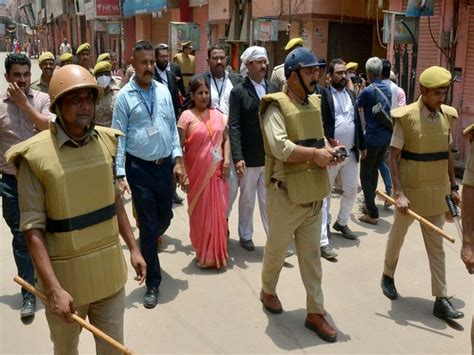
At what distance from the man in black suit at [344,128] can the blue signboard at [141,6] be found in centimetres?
1402

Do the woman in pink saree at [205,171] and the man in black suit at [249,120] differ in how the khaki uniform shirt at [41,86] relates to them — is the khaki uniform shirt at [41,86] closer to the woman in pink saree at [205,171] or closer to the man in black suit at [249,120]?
the woman in pink saree at [205,171]

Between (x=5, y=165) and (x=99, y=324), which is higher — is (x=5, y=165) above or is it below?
above

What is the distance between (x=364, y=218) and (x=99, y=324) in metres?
4.02

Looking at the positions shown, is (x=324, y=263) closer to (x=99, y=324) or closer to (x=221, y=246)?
(x=221, y=246)

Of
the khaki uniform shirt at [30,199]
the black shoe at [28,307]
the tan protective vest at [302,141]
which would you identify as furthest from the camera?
the black shoe at [28,307]

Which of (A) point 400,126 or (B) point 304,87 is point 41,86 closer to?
(B) point 304,87

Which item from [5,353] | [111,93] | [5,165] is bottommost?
[5,353]

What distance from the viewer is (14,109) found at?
3.87 meters

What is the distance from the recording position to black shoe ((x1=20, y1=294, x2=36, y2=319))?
382 centimetres

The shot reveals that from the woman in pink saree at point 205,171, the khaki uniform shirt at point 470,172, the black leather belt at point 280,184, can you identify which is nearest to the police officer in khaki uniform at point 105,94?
the woman in pink saree at point 205,171

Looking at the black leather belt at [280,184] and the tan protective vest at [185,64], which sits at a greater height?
the tan protective vest at [185,64]

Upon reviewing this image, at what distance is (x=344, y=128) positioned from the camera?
5.25 meters

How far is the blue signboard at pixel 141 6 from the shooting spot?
733 inches

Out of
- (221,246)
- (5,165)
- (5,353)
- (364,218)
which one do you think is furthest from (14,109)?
(364,218)
